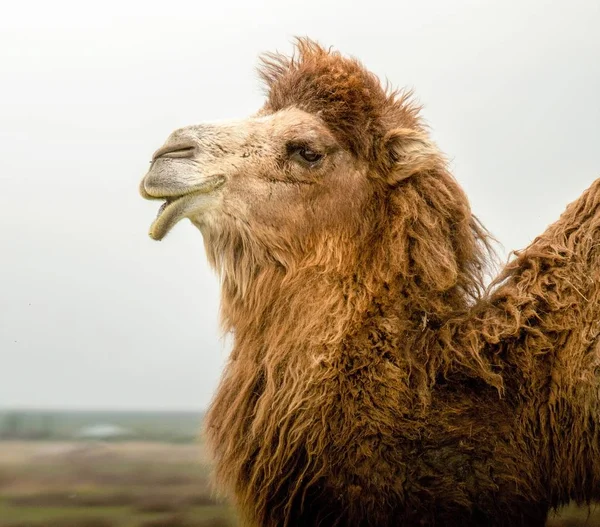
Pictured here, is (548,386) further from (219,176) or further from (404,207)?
(219,176)

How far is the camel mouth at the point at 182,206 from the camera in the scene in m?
4.80

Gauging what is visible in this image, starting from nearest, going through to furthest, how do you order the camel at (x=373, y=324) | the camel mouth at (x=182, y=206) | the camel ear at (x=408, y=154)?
the camel at (x=373, y=324)
the camel mouth at (x=182, y=206)
the camel ear at (x=408, y=154)

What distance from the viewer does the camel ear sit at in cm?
497

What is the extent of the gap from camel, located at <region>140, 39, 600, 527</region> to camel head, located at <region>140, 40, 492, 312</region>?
11 millimetres

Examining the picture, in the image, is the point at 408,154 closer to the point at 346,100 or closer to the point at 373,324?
the point at 346,100

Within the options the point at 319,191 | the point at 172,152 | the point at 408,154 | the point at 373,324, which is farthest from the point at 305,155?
the point at 373,324

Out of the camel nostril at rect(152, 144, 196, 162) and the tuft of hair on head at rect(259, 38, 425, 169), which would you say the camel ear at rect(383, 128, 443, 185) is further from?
the camel nostril at rect(152, 144, 196, 162)

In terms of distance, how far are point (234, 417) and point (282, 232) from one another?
1040mm

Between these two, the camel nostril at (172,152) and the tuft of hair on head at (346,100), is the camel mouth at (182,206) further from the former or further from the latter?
the tuft of hair on head at (346,100)

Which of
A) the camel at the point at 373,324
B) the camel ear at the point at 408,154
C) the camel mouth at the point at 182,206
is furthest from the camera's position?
the camel ear at the point at 408,154

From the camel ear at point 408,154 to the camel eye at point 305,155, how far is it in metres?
0.39

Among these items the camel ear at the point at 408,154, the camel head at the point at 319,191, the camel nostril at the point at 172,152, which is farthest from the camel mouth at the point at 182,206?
the camel ear at the point at 408,154

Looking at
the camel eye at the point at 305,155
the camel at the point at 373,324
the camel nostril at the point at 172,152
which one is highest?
the camel nostril at the point at 172,152

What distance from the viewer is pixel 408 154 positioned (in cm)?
499
